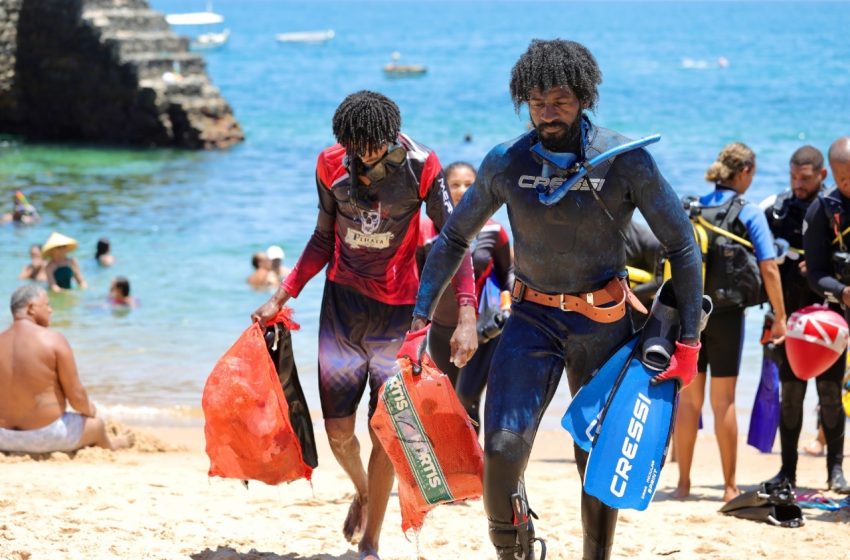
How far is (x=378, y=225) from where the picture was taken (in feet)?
17.1

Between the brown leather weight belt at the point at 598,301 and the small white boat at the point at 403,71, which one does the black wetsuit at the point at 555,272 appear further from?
the small white boat at the point at 403,71

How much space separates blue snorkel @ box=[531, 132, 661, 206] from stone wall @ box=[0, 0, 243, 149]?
25582mm

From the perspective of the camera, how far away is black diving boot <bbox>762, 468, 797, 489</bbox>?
6363 millimetres

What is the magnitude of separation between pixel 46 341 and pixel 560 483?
128 inches

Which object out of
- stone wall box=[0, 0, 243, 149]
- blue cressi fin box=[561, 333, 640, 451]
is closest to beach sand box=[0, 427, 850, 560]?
blue cressi fin box=[561, 333, 640, 451]

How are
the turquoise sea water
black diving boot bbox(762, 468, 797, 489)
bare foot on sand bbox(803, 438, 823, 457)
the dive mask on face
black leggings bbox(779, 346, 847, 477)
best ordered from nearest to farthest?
the dive mask on face → black diving boot bbox(762, 468, 797, 489) → black leggings bbox(779, 346, 847, 477) → bare foot on sand bbox(803, 438, 823, 457) → the turquoise sea water

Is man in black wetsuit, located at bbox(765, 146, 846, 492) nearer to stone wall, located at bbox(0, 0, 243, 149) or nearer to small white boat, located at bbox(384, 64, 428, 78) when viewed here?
stone wall, located at bbox(0, 0, 243, 149)

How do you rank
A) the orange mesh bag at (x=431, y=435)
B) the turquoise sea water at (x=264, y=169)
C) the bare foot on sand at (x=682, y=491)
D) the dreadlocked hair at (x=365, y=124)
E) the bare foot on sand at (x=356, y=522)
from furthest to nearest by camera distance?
the turquoise sea water at (x=264, y=169) → the bare foot on sand at (x=682, y=491) → the bare foot on sand at (x=356, y=522) → the dreadlocked hair at (x=365, y=124) → the orange mesh bag at (x=431, y=435)

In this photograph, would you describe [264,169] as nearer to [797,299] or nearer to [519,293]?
[797,299]

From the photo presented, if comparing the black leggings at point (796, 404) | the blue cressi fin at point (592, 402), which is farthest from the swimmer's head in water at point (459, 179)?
the blue cressi fin at point (592, 402)

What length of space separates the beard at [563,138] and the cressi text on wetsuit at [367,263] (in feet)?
2.82

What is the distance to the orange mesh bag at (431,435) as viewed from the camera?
4.64 m

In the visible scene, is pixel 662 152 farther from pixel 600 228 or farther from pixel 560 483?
pixel 600 228

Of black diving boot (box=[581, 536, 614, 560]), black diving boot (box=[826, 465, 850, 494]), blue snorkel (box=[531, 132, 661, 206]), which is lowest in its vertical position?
black diving boot (box=[826, 465, 850, 494])
